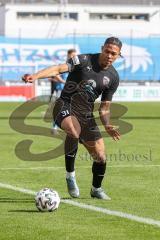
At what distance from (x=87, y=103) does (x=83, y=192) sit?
149 centimetres

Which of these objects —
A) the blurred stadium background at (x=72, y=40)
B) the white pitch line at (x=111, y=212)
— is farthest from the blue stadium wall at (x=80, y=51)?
the white pitch line at (x=111, y=212)

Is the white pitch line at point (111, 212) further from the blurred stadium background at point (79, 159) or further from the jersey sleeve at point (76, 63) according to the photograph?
the jersey sleeve at point (76, 63)

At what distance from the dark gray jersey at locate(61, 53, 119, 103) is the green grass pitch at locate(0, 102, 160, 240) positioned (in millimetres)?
1504

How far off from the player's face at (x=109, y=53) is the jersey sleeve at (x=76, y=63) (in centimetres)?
Result: 26

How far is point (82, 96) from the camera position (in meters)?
11.4

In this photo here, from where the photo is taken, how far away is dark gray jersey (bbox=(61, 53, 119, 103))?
11164 mm

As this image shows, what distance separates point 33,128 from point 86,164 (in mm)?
10198

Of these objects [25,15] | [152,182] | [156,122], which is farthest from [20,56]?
[152,182]

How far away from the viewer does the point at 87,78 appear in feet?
36.8

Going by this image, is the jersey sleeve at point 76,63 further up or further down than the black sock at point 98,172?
further up

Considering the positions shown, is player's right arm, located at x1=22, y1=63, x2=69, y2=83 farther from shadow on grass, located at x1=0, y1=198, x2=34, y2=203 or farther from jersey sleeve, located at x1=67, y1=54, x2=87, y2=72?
shadow on grass, located at x1=0, y1=198, x2=34, y2=203

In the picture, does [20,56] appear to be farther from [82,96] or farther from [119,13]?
[82,96]

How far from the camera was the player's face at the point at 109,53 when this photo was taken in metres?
10.9

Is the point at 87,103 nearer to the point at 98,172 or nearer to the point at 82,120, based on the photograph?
the point at 82,120
